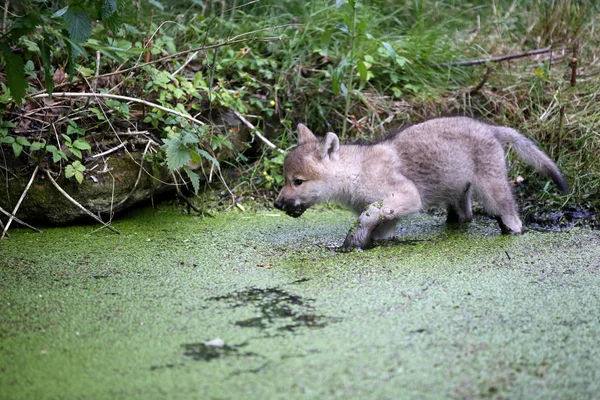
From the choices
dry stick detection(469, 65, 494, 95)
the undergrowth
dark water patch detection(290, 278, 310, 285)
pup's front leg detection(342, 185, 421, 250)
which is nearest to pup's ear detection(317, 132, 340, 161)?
pup's front leg detection(342, 185, 421, 250)

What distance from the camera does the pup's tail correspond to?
18.1 ft

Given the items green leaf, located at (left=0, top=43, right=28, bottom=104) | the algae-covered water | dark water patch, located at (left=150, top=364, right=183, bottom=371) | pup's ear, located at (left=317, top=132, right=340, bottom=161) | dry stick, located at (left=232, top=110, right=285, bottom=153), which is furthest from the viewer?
dry stick, located at (left=232, top=110, right=285, bottom=153)

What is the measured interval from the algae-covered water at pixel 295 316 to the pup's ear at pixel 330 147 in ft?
2.07

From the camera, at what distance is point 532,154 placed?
5.63 m

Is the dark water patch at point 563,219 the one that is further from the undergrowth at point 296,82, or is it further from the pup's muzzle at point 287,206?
the pup's muzzle at point 287,206

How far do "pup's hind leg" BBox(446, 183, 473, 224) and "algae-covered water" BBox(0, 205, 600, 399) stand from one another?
49 cm

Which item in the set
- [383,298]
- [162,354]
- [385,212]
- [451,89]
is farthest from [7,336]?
[451,89]

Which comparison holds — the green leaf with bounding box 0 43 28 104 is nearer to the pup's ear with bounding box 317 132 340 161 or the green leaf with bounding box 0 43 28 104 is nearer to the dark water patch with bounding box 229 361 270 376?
the dark water patch with bounding box 229 361 270 376

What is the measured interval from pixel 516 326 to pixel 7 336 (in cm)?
240

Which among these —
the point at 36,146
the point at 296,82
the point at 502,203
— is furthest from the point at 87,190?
the point at 502,203

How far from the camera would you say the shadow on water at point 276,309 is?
340cm

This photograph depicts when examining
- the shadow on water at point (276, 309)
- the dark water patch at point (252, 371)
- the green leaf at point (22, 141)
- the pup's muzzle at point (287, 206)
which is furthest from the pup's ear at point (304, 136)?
the dark water patch at point (252, 371)

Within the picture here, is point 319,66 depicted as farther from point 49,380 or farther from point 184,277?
point 49,380

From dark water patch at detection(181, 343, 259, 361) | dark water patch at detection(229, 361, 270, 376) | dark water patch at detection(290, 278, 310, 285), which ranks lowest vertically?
dark water patch at detection(290, 278, 310, 285)
